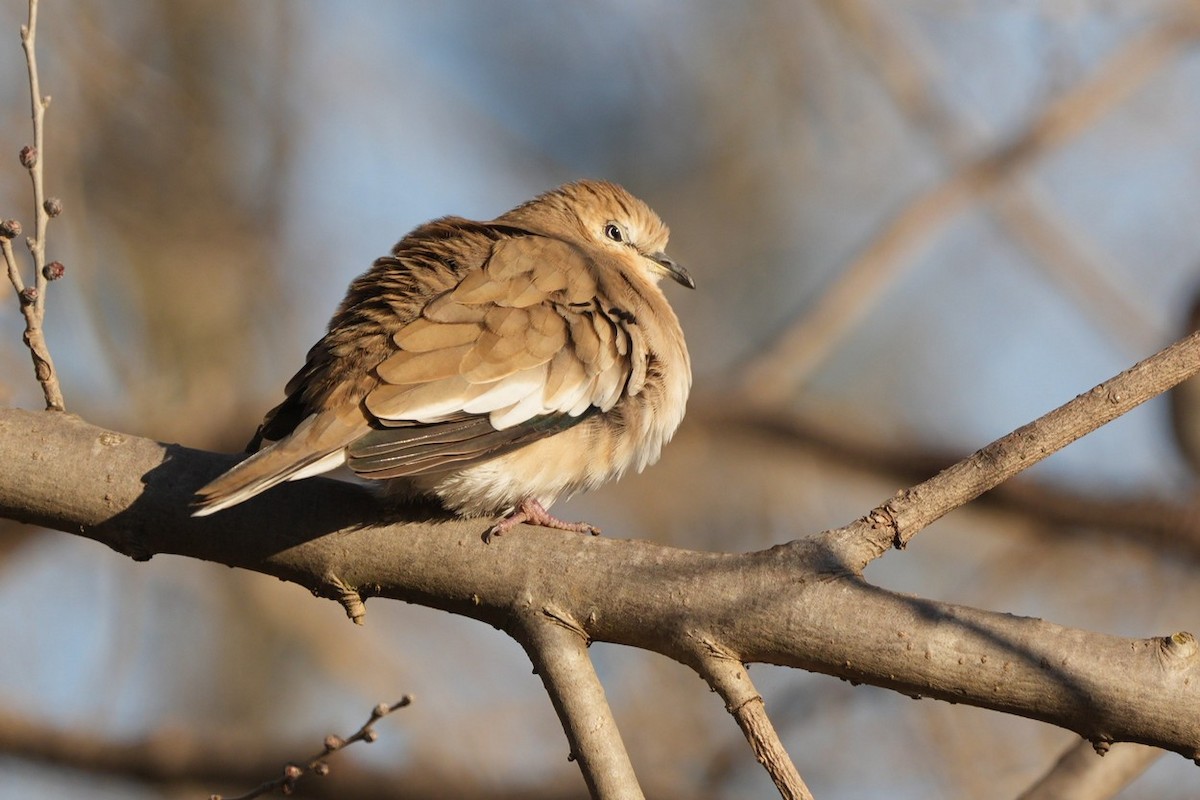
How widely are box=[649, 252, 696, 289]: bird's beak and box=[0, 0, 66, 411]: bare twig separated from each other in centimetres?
288

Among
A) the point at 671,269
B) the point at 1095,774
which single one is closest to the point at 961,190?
the point at 671,269

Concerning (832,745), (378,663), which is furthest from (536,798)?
(378,663)

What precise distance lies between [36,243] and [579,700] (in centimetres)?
191

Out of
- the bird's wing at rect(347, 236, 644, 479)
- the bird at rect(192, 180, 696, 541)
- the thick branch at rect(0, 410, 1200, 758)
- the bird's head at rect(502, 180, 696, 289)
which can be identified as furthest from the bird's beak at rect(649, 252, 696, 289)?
the thick branch at rect(0, 410, 1200, 758)

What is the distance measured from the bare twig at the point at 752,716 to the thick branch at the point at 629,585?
5 cm

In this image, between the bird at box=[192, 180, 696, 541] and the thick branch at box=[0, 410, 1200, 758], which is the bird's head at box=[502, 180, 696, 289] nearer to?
the bird at box=[192, 180, 696, 541]

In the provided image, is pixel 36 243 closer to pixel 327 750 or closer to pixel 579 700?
pixel 327 750

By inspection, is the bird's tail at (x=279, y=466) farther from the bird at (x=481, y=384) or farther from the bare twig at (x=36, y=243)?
the bare twig at (x=36, y=243)

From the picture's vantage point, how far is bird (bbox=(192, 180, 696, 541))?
12.3 feet

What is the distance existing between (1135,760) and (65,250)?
5871 mm

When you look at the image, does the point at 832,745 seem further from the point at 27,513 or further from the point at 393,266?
the point at 27,513

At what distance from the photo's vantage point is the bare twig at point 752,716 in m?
3.02

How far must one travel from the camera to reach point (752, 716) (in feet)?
10.3

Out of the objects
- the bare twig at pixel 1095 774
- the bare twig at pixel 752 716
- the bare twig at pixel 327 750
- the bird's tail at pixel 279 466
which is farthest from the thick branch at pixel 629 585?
the bare twig at pixel 1095 774
